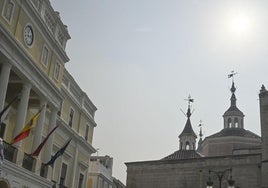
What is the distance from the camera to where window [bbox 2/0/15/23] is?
57.8ft

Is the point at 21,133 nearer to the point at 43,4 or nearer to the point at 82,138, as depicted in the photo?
the point at 43,4

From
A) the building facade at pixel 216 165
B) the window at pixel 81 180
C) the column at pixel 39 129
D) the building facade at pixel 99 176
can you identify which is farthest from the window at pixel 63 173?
the building facade at pixel 99 176

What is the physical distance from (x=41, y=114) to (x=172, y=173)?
701 inches

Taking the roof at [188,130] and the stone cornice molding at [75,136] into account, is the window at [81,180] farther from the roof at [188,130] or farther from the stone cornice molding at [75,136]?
the roof at [188,130]

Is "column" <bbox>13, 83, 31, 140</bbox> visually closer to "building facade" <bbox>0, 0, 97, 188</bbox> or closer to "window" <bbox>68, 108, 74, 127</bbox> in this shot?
"building facade" <bbox>0, 0, 97, 188</bbox>

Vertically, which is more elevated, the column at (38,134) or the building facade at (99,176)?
the building facade at (99,176)

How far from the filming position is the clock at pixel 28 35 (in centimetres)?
1942

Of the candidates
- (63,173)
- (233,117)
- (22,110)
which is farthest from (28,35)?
(233,117)

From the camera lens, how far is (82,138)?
96.1 ft

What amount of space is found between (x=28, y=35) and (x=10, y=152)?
547 cm

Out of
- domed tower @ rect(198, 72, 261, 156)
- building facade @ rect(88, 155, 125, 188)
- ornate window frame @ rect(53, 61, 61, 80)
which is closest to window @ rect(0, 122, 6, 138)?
ornate window frame @ rect(53, 61, 61, 80)

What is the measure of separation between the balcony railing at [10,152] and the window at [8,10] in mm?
5172

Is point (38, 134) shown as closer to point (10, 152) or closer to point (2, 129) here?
point (2, 129)

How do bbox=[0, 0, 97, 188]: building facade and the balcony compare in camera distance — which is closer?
bbox=[0, 0, 97, 188]: building facade
